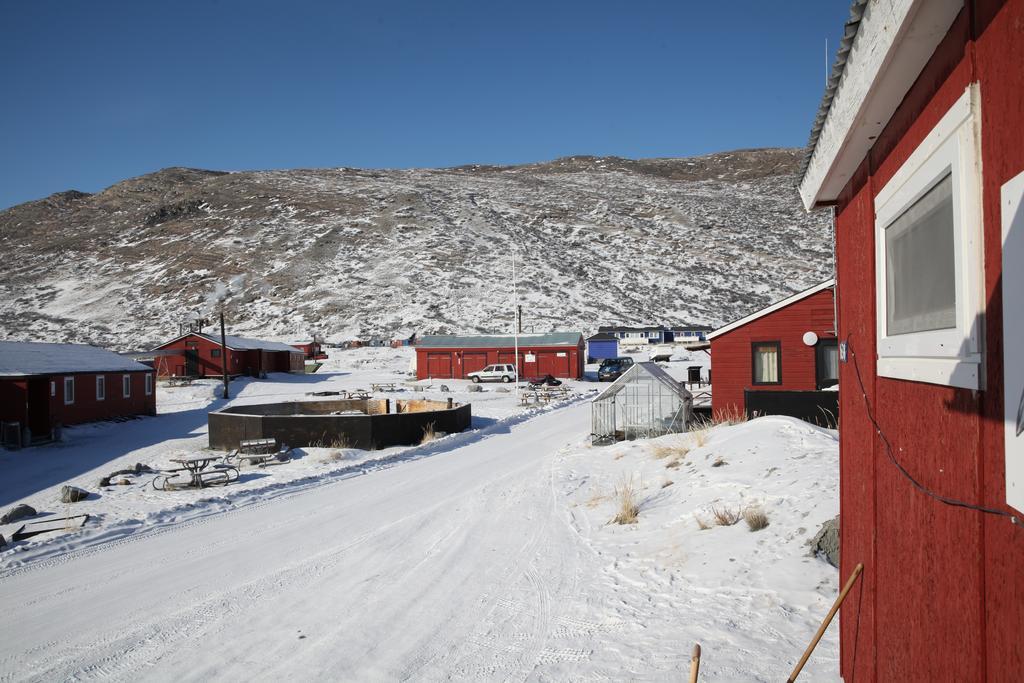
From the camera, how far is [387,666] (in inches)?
237

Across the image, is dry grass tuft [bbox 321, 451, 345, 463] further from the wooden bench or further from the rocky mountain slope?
the rocky mountain slope

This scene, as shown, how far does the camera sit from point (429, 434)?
22625 mm

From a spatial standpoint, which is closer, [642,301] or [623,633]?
[623,633]

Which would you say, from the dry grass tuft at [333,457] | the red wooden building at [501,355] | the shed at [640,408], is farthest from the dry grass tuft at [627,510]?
the red wooden building at [501,355]

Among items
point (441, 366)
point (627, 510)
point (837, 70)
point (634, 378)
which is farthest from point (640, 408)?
point (441, 366)

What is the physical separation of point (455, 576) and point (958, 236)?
283 inches

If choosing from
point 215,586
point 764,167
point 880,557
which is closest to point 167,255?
Result: point 215,586

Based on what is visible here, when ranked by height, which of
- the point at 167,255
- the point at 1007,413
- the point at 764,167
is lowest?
the point at 1007,413

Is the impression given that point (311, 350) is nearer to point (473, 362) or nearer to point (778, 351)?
point (473, 362)

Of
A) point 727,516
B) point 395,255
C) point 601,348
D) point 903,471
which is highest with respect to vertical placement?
point 395,255

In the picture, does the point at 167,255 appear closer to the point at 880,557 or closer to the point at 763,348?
the point at 763,348

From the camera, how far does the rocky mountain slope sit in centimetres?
7900

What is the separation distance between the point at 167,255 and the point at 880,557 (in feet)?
363

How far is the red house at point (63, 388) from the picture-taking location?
25.0 meters
